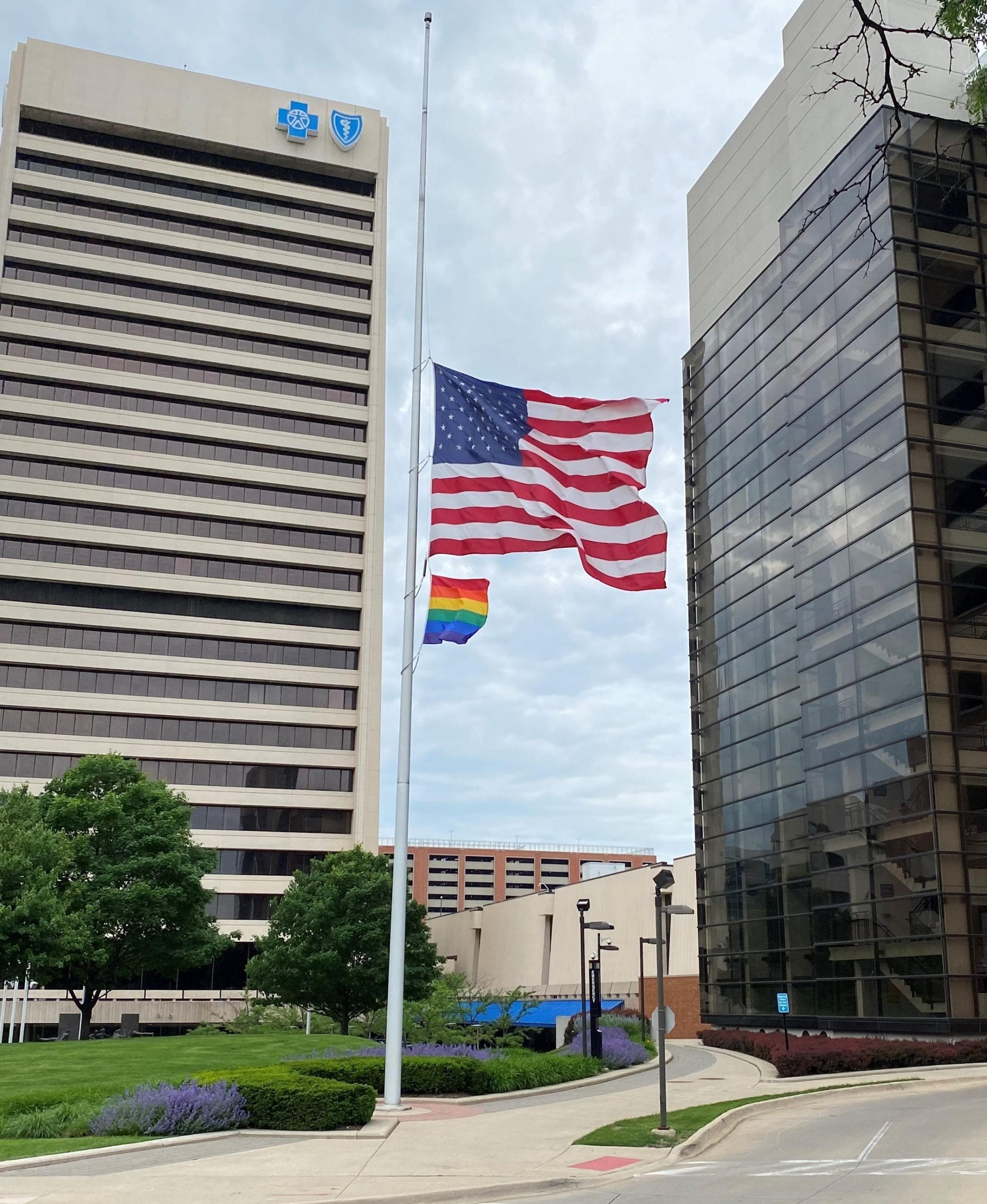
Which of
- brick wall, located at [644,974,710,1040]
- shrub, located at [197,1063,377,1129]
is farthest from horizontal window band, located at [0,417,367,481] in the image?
shrub, located at [197,1063,377,1129]

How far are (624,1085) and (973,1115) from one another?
10.2 m

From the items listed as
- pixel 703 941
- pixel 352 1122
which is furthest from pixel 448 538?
pixel 703 941

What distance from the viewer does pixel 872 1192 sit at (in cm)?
1223

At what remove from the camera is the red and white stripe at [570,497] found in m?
20.9

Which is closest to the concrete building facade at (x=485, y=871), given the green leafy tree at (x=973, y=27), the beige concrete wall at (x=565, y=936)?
the beige concrete wall at (x=565, y=936)

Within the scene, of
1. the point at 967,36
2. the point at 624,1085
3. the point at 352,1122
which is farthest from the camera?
the point at 624,1085

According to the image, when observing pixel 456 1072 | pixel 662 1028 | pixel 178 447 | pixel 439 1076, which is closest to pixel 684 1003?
pixel 456 1072

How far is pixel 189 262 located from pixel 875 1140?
7954 centimetres

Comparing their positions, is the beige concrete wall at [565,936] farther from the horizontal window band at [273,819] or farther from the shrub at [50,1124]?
the shrub at [50,1124]

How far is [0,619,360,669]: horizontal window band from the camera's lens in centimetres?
7375

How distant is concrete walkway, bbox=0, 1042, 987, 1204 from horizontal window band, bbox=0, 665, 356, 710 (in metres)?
56.3

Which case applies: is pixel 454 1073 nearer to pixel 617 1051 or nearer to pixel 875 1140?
pixel 875 1140

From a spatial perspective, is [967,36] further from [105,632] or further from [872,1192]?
[105,632]

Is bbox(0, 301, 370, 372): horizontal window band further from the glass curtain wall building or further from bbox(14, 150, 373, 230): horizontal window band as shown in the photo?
the glass curtain wall building
